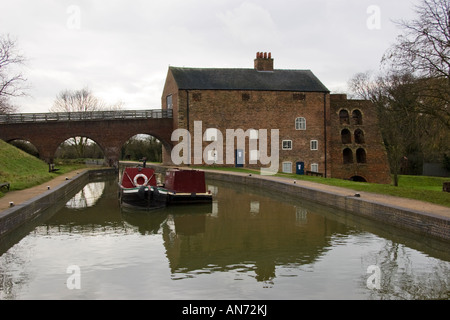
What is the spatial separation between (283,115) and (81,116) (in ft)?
54.1

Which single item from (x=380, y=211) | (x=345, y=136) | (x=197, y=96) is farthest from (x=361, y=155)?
(x=380, y=211)

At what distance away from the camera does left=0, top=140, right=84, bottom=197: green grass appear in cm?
1945

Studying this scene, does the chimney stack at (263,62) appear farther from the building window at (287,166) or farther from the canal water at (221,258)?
the canal water at (221,258)

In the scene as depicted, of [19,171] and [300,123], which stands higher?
[300,123]

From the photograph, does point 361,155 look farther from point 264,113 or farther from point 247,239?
point 247,239

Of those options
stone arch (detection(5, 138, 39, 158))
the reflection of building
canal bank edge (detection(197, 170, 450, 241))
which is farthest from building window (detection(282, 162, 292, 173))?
the reflection of building

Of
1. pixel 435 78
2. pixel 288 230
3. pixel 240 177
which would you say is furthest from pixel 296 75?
pixel 288 230

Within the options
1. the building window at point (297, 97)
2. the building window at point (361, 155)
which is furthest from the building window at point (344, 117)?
the building window at point (297, 97)

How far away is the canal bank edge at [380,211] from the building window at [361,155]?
20.7m

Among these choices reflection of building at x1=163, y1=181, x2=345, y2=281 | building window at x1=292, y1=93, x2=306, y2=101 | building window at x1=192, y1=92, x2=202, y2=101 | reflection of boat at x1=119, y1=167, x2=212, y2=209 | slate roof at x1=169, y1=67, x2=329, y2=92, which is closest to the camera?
reflection of building at x1=163, y1=181, x2=345, y2=281

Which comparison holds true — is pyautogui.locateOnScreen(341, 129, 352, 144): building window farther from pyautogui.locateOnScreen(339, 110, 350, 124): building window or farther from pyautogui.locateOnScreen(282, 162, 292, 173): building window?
pyautogui.locateOnScreen(282, 162, 292, 173): building window

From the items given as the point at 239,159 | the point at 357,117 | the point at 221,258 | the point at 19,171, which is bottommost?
the point at 221,258

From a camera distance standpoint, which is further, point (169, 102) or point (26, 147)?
point (169, 102)

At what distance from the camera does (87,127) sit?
37562mm
